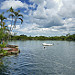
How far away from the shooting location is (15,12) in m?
52.8

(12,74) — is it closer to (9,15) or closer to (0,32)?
(0,32)

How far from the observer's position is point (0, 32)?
34.8ft

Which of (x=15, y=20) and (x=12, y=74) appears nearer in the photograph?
(x=12, y=74)

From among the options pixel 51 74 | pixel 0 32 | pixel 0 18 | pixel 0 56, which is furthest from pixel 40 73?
pixel 0 18

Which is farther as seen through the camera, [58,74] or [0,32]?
[58,74]

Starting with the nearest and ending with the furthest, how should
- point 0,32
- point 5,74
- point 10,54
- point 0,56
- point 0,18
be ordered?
point 0,32, point 5,74, point 0,56, point 10,54, point 0,18

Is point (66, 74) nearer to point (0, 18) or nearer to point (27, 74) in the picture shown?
point (27, 74)

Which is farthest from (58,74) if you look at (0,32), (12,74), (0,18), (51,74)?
(0,18)

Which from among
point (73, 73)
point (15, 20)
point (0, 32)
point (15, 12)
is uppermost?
point (15, 12)

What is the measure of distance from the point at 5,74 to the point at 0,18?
151ft

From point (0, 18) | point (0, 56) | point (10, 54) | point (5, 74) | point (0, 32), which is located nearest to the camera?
point (0, 32)

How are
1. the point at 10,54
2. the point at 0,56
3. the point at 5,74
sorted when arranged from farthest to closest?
1. the point at 10,54
2. the point at 0,56
3. the point at 5,74

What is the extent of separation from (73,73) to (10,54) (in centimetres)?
2234

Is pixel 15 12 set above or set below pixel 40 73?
above
